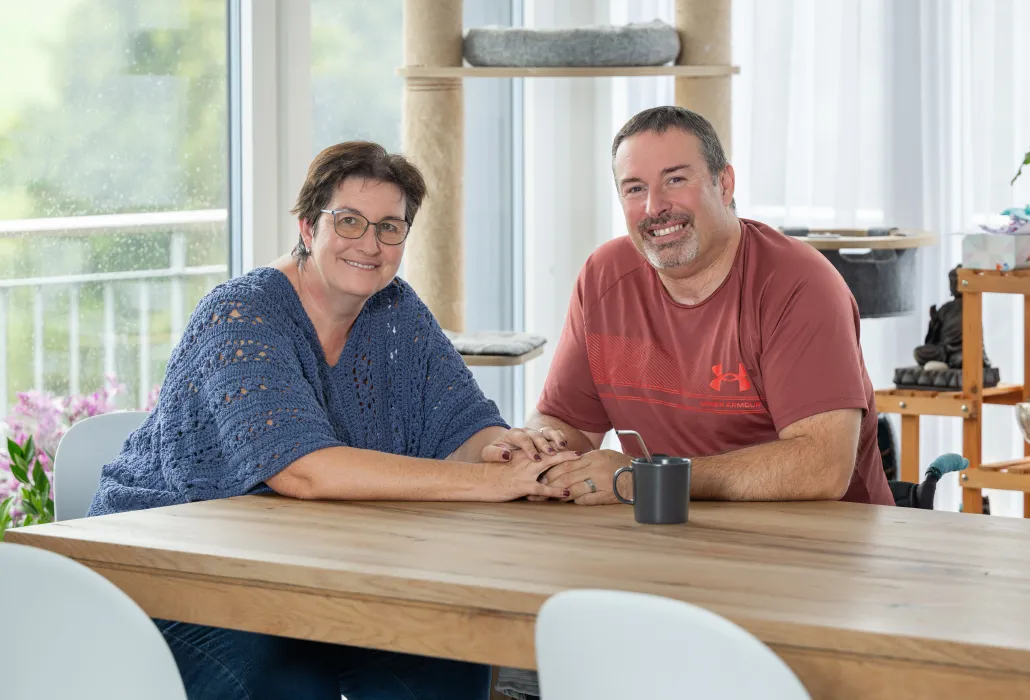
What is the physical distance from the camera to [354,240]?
6.82 feet

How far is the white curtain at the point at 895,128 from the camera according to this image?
165 inches

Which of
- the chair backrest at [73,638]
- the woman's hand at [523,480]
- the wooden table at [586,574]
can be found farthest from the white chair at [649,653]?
the woman's hand at [523,480]

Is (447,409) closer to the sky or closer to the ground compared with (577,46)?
closer to the ground

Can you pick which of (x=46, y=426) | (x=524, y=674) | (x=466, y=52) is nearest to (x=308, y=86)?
(x=466, y=52)

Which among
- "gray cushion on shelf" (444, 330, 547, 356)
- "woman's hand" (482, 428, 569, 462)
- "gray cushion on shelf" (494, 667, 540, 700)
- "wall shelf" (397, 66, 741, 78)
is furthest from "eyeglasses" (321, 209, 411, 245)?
"wall shelf" (397, 66, 741, 78)

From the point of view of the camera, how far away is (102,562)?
1.60 meters

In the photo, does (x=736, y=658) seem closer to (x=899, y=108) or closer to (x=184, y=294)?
(x=184, y=294)

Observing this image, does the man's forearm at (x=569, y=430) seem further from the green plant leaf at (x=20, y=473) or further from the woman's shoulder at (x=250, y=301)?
the green plant leaf at (x=20, y=473)

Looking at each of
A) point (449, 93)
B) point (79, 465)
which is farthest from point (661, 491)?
point (449, 93)

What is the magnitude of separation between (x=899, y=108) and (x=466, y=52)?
1.63m

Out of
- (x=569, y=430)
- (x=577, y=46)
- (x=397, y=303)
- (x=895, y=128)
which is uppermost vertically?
(x=577, y=46)

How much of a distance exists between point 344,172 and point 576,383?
A: 0.60 meters

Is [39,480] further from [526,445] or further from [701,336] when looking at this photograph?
[701,336]

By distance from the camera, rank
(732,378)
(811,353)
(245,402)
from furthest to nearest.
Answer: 1. (732,378)
2. (811,353)
3. (245,402)
